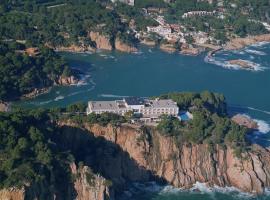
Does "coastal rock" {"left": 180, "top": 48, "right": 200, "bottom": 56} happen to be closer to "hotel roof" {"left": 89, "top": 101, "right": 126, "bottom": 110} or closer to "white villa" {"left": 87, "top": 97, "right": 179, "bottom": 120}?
"white villa" {"left": 87, "top": 97, "right": 179, "bottom": 120}

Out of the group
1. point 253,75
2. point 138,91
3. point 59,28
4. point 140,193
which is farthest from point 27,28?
point 140,193

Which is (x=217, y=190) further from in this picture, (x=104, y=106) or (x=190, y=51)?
(x=190, y=51)

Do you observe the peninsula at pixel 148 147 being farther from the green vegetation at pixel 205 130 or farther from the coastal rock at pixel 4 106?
the coastal rock at pixel 4 106

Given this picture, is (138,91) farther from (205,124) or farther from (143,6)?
(143,6)

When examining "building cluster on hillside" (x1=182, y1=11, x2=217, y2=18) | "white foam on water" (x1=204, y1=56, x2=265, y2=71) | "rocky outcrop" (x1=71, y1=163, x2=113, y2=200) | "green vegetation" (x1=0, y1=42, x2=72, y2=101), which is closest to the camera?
"rocky outcrop" (x1=71, y1=163, x2=113, y2=200)

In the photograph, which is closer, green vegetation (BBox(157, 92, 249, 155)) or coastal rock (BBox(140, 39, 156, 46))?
green vegetation (BBox(157, 92, 249, 155))

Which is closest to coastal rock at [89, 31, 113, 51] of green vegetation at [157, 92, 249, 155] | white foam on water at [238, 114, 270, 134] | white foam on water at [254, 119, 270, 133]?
white foam on water at [238, 114, 270, 134]
